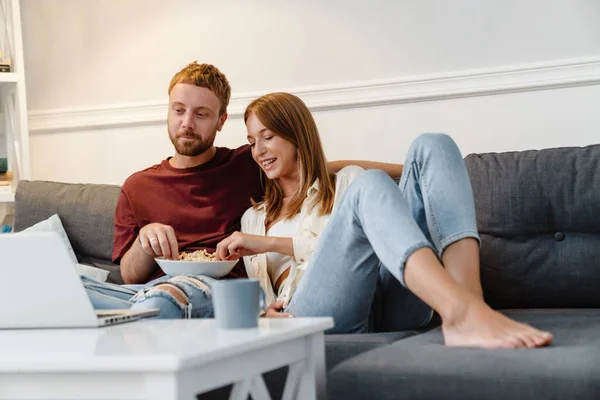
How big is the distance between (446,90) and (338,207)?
1.04 metres

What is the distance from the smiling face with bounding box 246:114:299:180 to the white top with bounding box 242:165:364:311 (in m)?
0.10

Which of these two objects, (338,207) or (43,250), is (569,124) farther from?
(43,250)

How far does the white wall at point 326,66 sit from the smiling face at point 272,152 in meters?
0.53

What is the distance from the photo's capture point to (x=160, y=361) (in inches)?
38.7

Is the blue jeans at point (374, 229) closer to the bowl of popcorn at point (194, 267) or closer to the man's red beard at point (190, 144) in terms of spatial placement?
the bowl of popcorn at point (194, 267)

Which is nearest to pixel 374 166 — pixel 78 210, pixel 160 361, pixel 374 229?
pixel 374 229

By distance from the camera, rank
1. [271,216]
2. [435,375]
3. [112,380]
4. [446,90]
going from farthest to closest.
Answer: [446,90] < [271,216] < [435,375] < [112,380]

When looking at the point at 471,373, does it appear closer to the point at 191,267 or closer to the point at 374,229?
the point at 374,229

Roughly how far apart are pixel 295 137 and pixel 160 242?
0.48 m

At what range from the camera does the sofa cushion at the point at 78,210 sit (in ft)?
8.36

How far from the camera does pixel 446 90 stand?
256 cm

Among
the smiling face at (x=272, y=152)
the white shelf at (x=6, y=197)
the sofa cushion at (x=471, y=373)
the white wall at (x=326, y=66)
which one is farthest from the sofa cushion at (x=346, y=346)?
the white shelf at (x=6, y=197)

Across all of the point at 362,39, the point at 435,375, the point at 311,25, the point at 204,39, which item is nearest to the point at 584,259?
the point at 435,375

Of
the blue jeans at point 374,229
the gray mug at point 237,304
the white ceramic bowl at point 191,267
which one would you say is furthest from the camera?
the white ceramic bowl at point 191,267
